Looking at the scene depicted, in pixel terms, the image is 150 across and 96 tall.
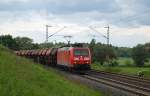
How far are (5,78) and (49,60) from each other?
151 ft

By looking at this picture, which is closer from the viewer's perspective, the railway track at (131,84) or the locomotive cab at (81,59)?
the railway track at (131,84)

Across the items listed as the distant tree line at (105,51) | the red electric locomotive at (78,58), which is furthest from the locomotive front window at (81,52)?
the distant tree line at (105,51)

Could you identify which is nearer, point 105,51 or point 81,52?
point 81,52

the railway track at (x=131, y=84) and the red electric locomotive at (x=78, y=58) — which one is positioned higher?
the red electric locomotive at (x=78, y=58)

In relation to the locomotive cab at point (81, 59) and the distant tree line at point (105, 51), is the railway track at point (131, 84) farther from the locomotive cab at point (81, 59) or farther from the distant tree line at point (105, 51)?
the distant tree line at point (105, 51)

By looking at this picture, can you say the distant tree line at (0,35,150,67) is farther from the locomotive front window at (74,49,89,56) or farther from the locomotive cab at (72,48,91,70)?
the locomotive cab at (72,48,91,70)

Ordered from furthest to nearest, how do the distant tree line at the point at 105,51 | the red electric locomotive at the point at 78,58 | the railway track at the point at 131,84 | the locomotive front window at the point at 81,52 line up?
the distant tree line at the point at 105,51, the locomotive front window at the point at 81,52, the red electric locomotive at the point at 78,58, the railway track at the point at 131,84

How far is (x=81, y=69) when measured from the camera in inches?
1761

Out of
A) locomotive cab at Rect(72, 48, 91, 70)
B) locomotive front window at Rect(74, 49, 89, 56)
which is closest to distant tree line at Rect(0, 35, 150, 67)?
locomotive front window at Rect(74, 49, 89, 56)

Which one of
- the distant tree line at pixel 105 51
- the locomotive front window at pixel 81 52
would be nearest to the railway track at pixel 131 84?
the locomotive front window at pixel 81 52

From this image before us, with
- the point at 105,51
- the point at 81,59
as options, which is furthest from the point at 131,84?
the point at 105,51

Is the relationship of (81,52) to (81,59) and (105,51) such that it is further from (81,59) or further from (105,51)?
(105,51)

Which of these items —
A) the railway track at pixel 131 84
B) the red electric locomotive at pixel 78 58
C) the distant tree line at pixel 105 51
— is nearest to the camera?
the railway track at pixel 131 84

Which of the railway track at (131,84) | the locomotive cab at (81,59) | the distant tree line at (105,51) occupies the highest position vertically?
the distant tree line at (105,51)
